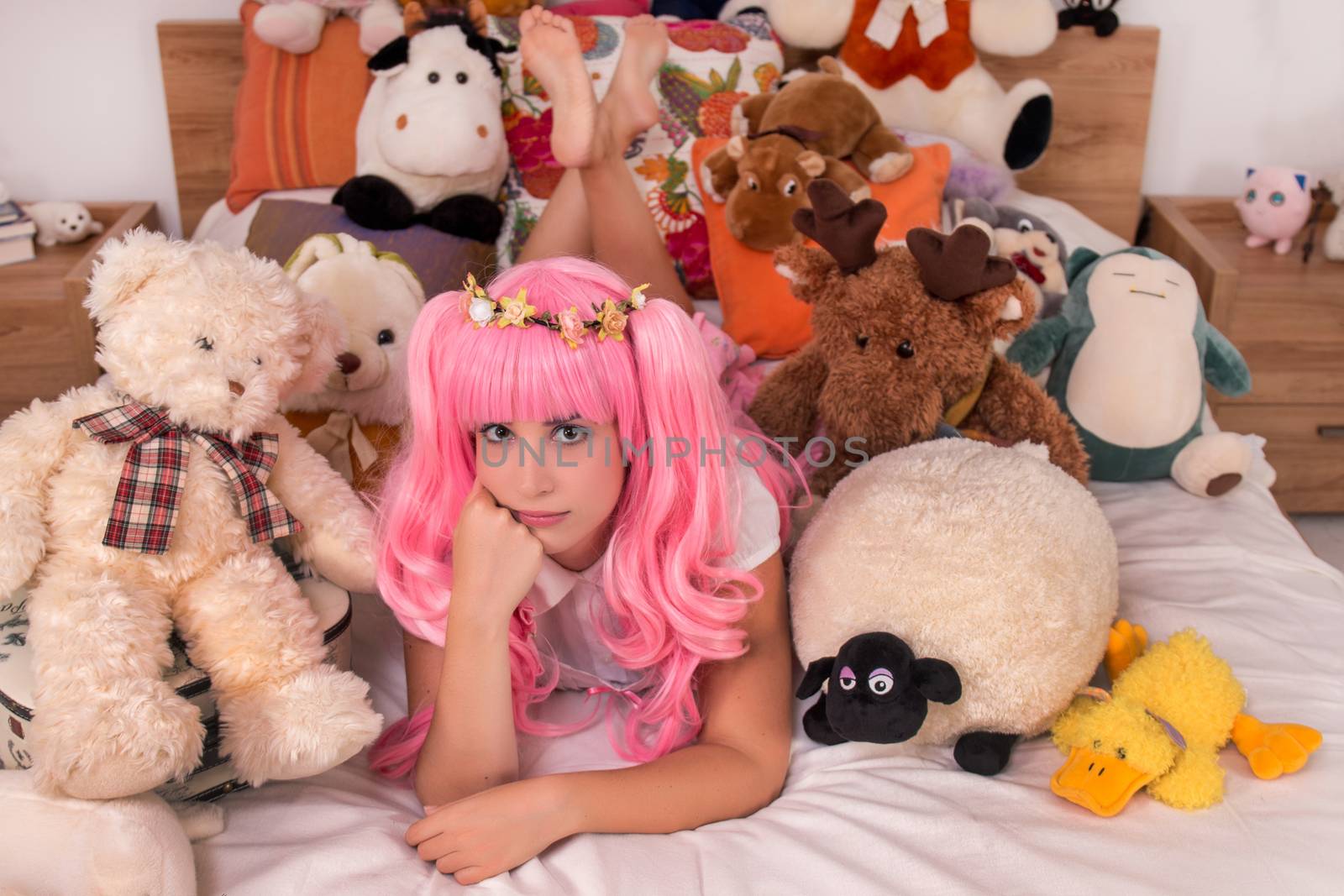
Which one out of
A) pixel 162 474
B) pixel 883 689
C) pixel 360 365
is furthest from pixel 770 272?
pixel 162 474

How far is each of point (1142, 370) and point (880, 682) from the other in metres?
0.77

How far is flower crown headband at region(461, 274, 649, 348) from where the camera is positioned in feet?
3.18

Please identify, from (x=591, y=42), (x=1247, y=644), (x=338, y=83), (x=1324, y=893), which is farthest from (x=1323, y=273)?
(x=338, y=83)

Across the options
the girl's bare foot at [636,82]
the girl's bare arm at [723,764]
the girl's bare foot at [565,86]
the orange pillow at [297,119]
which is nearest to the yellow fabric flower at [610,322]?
the girl's bare arm at [723,764]

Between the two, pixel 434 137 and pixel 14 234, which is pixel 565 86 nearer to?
pixel 434 137

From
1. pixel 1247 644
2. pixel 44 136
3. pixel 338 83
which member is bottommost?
pixel 1247 644

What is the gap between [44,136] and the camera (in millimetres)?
2199

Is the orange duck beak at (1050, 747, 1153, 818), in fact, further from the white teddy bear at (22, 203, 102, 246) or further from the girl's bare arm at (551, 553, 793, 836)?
the white teddy bear at (22, 203, 102, 246)

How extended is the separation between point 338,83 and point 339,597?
4.05 feet

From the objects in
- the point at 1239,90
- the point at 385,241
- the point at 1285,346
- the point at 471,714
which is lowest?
the point at 1285,346

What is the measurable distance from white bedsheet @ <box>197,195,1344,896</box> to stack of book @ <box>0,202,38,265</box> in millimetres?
1379

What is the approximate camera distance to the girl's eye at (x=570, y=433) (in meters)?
1.01

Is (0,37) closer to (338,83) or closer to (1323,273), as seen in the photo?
(338,83)

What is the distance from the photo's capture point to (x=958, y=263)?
1211 millimetres
